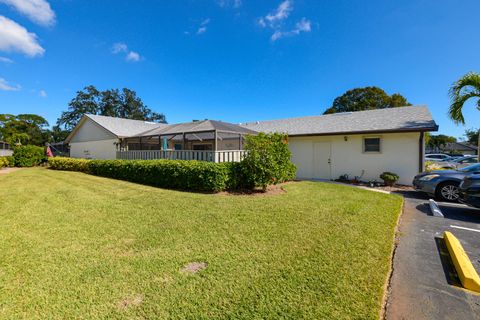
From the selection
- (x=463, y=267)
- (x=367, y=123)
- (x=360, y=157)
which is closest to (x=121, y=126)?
(x=360, y=157)

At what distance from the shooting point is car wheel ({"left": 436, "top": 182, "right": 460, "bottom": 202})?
23.5 feet

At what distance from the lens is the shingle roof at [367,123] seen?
10141 mm

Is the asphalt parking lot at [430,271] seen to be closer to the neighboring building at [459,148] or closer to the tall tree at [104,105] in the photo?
the tall tree at [104,105]

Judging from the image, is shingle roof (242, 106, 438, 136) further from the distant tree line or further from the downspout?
the distant tree line

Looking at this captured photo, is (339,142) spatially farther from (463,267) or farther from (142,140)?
(142,140)

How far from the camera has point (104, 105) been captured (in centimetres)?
4400

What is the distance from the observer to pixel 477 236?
4414 mm

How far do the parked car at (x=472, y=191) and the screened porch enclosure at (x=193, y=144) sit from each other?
697 centimetres

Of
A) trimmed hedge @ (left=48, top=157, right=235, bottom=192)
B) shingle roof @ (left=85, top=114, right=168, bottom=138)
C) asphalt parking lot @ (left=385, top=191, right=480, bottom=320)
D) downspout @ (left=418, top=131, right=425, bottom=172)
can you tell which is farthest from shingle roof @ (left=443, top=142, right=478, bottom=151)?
shingle roof @ (left=85, top=114, right=168, bottom=138)

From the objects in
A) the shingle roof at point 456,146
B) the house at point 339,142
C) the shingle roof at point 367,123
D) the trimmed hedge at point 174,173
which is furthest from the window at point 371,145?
the shingle roof at point 456,146

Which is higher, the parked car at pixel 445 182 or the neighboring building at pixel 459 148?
the neighboring building at pixel 459 148

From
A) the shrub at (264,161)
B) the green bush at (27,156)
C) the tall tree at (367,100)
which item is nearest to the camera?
the shrub at (264,161)

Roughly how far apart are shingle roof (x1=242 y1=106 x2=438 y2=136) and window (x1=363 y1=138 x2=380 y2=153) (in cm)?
69

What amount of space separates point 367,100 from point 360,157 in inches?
949
